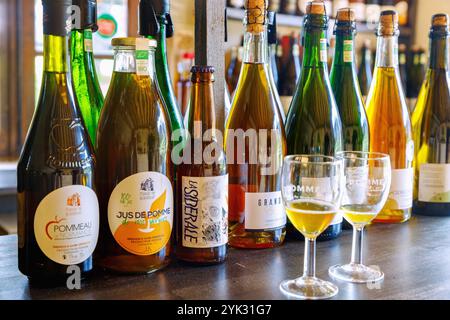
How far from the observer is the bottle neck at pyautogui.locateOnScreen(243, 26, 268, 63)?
783 mm

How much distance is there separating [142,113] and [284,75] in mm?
1488

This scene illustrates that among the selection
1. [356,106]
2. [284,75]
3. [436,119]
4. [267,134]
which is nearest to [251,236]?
[267,134]

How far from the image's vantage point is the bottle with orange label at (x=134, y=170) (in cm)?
64

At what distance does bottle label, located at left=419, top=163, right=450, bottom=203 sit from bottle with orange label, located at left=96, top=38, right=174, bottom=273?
0.58m

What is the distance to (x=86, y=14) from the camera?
26.0 inches

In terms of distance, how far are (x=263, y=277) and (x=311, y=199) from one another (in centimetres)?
12

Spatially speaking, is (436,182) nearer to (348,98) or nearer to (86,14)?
(348,98)

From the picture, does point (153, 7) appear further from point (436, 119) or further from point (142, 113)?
point (436, 119)

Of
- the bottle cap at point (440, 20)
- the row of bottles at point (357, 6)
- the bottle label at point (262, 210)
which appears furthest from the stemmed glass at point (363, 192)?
the row of bottles at point (357, 6)

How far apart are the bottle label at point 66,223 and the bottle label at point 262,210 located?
24 centimetres

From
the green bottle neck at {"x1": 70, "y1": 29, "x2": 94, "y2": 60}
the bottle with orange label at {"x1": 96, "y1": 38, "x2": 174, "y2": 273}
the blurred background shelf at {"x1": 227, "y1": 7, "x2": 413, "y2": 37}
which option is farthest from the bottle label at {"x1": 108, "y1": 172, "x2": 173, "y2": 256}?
the blurred background shelf at {"x1": 227, "y1": 7, "x2": 413, "y2": 37}

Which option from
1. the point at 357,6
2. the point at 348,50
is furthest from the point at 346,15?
the point at 357,6

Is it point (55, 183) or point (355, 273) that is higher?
point (55, 183)

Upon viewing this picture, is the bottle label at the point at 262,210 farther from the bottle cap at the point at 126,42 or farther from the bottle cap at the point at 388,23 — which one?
the bottle cap at the point at 388,23
